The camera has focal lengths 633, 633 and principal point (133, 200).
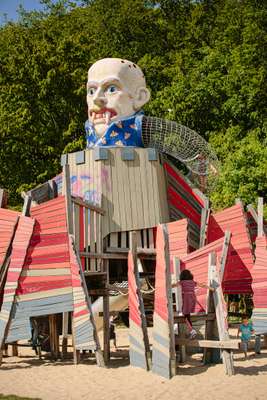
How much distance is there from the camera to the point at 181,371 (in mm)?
10047

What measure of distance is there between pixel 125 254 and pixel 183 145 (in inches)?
102

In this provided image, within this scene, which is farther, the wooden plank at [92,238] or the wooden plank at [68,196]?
the wooden plank at [92,238]

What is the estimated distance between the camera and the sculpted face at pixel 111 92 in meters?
13.4

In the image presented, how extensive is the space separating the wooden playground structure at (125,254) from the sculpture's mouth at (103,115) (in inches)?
33.2

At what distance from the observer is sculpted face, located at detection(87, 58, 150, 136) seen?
13438mm

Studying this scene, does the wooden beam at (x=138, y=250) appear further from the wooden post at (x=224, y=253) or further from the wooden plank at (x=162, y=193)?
the wooden post at (x=224, y=253)

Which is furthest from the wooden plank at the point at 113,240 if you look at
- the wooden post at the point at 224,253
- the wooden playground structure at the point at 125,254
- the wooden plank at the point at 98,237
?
the wooden post at the point at 224,253

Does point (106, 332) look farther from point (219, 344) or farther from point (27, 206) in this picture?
point (219, 344)

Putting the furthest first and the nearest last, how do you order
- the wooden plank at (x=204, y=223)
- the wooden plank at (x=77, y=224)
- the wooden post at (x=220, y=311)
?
the wooden plank at (x=204, y=223) → the wooden plank at (x=77, y=224) → the wooden post at (x=220, y=311)

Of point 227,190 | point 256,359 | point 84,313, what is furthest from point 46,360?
point 227,190

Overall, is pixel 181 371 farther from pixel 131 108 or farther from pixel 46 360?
pixel 131 108

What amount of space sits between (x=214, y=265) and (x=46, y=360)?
407cm

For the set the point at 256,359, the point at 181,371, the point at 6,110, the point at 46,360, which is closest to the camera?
the point at 181,371

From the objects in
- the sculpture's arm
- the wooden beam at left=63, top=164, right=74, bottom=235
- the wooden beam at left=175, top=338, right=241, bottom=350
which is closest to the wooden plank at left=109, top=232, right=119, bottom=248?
the wooden beam at left=63, top=164, right=74, bottom=235
